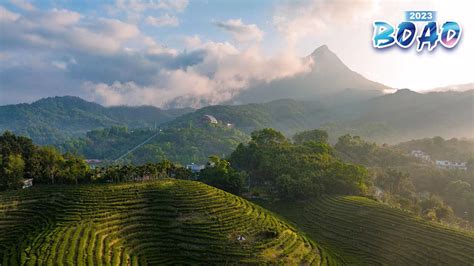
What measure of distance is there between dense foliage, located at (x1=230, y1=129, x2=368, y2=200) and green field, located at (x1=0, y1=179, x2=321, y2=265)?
59.4 ft

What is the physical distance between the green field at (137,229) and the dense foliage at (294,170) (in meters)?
18.1

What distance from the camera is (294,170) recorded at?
7694cm

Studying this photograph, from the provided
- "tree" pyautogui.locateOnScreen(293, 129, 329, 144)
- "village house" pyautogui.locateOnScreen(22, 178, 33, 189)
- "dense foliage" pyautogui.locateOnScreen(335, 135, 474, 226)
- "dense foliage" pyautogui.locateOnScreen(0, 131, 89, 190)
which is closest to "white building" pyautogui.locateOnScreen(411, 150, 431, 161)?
"dense foliage" pyautogui.locateOnScreen(335, 135, 474, 226)

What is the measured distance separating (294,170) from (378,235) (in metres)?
27.3

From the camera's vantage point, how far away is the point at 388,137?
627ft

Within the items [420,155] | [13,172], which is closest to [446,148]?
[420,155]

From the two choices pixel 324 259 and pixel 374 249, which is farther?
pixel 374 249

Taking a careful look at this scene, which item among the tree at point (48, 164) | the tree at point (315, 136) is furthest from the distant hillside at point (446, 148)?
the tree at point (48, 164)

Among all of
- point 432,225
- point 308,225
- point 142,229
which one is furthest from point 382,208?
point 142,229

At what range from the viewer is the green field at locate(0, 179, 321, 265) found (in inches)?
1506

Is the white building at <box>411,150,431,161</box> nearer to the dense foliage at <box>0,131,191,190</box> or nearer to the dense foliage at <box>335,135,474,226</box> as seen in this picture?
the dense foliage at <box>335,135,474,226</box>

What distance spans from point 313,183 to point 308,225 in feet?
45.0

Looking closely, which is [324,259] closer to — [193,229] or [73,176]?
[193,229]

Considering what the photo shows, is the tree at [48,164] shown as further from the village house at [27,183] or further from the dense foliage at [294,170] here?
the dense foliage at [294,170]
